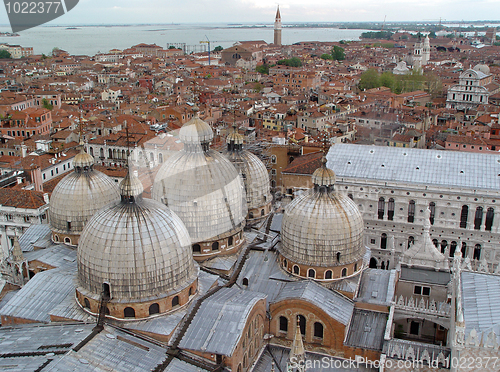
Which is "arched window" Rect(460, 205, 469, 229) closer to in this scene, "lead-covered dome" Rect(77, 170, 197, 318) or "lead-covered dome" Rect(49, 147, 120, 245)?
"lead-covered dome" Rect(77, 170, 197, 318)

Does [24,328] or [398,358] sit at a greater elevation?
[24,328]

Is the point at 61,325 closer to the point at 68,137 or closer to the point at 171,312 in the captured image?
the point at 171,312

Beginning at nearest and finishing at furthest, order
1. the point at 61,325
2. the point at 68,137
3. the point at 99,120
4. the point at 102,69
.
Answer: the point at 61,325 < the point at 68,137 < the point at 99,120 < the point at 102,69

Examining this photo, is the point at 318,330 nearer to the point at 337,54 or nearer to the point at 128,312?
the point at 128,312

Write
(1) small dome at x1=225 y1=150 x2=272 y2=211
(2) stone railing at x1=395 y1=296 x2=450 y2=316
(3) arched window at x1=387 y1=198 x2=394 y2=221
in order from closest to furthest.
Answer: (2) stone railing at x1=395 y1=296 x2=450 y2=316 < (1) small dome at x1=225 y1=150 x2=272 y2=211 < (3) arched window at x1=387 y1=198 x2=394 y2=221

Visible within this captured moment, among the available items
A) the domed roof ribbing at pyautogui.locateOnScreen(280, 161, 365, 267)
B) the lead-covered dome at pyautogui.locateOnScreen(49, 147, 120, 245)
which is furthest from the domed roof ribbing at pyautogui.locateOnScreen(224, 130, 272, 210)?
the lead-covered dome at pyautogui.locateOnScreen(49, 147, 120, 245)

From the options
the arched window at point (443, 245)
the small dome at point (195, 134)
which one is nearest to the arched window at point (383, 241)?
the arched window at point (443, 245)

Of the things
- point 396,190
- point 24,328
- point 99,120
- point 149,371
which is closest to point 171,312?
point 149,371

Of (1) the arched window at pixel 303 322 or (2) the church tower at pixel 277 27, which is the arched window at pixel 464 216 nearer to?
(1) the arched window at pixel 303 322
